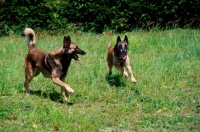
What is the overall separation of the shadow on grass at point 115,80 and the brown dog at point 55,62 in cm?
136

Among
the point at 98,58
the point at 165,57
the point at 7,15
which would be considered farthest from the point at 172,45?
the point at 7,15

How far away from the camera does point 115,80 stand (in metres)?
10.3

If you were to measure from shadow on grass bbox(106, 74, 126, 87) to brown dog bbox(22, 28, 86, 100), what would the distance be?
1358 mm

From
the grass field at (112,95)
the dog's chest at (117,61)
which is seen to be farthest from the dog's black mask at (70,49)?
the dog's chest at (117,61)

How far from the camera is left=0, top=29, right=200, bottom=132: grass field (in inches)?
287

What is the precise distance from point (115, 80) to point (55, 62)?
1.95 meters

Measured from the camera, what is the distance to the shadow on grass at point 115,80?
Answer: 32.8ft

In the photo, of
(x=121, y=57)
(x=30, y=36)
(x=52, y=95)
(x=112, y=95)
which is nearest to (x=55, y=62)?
(x=52, y=95)

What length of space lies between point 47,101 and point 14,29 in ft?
28.8

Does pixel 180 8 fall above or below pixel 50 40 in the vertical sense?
above

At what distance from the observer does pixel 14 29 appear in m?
17.0

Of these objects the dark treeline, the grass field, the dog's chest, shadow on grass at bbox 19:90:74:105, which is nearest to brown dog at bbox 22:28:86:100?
shadow on grass at bbox 19:90:74:105

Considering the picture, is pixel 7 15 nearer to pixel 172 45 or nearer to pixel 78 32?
pixel 78 32

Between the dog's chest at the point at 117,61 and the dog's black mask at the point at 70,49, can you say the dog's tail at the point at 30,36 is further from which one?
the dog's chest at the point at 117,61
